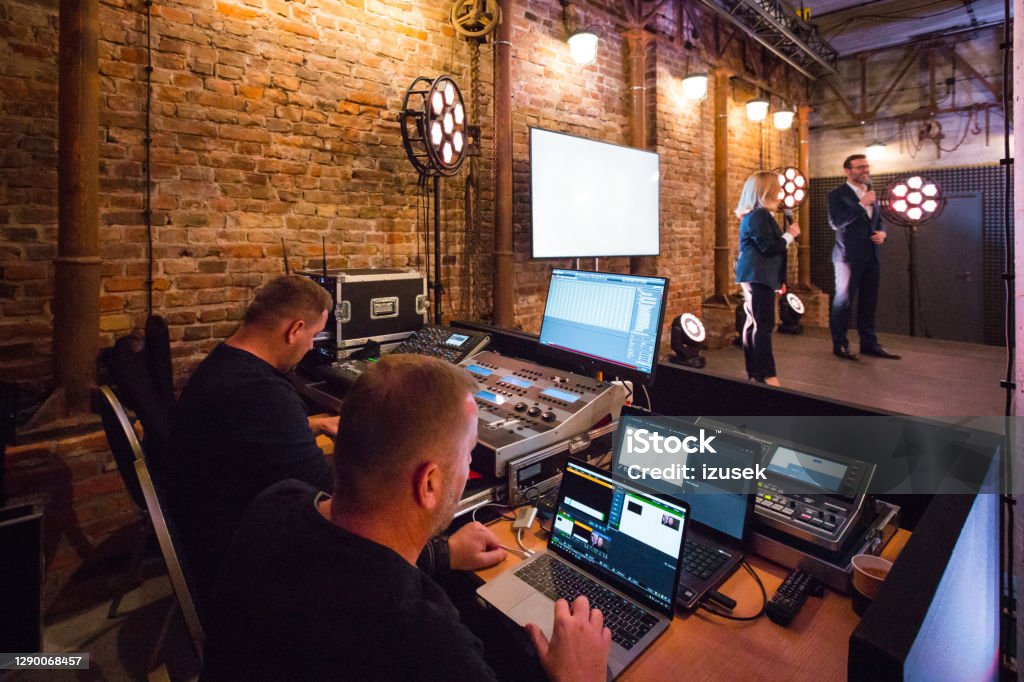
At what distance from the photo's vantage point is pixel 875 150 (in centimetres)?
865

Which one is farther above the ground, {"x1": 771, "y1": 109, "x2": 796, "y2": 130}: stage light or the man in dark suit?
{"x1": 771, "y1": 109, "x2": 796, "y2": 130}: stage light

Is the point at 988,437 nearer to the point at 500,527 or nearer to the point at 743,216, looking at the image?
the point at 500,527

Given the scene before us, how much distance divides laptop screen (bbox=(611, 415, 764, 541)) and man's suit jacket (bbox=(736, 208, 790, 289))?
313cm

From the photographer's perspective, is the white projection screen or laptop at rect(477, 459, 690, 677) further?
the white projection screen

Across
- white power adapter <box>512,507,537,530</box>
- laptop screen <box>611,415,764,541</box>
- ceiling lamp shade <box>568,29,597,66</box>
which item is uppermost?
ceiling lamp shade <box>568,29,597,66</box>

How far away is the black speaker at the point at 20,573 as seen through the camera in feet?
5.92

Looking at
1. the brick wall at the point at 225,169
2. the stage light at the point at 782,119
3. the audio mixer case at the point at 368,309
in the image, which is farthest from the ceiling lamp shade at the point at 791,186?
the audio mixer case at the point at 368,309

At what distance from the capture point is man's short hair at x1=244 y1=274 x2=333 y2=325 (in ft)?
6.10

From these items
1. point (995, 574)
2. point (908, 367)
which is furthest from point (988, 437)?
point (908, 367)

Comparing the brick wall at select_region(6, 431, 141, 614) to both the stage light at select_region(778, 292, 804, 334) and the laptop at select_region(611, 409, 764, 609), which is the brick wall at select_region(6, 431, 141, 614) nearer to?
the laptop at select_region(611, 409, 764, 609)

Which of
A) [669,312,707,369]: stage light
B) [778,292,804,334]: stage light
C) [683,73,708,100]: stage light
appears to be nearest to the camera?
[669,312,707,369]: stage light

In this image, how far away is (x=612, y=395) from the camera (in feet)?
6.21

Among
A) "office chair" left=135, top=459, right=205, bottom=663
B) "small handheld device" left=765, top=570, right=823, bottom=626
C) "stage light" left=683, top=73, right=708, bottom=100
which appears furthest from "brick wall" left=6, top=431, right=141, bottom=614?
"stage light" left=683, top=73, right=708, bottom=100

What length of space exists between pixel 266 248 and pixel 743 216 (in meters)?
3.36
